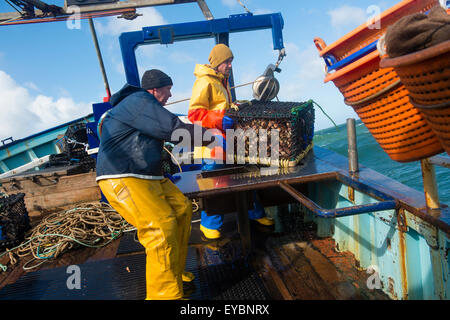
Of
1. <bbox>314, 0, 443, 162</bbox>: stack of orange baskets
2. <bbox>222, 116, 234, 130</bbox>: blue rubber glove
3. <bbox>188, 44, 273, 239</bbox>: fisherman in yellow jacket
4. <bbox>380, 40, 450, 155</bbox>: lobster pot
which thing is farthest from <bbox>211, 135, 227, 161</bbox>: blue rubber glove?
<bbox>380, 40, 450, 155</bbox>: lobster pot

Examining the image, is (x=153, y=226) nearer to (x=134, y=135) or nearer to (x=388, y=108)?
(x=134, y=135)

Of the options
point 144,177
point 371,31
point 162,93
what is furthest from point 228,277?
point 371,31

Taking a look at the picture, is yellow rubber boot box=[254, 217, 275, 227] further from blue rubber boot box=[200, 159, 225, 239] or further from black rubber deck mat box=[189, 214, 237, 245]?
blue rubber boot box=[200, 159, 225, 239]

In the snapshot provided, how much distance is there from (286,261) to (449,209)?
1.57 m

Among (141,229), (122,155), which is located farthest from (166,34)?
(141,229)

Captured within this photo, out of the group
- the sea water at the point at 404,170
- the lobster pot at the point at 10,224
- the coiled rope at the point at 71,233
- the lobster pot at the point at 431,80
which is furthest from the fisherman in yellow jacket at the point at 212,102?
the lobster pot at the point at 10,224

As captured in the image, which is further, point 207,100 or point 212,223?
point 212,223

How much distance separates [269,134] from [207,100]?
2.74 ft

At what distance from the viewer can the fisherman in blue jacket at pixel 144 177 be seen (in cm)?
211

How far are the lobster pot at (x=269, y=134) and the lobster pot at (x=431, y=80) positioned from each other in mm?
1779

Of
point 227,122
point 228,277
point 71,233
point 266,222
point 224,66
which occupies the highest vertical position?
point 224,66

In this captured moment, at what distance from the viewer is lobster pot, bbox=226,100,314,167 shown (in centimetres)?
292

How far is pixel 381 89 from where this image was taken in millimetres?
1218

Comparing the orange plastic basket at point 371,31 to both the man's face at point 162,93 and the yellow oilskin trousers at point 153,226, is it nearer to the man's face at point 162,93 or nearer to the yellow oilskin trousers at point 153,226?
the man's face at point 162,93
